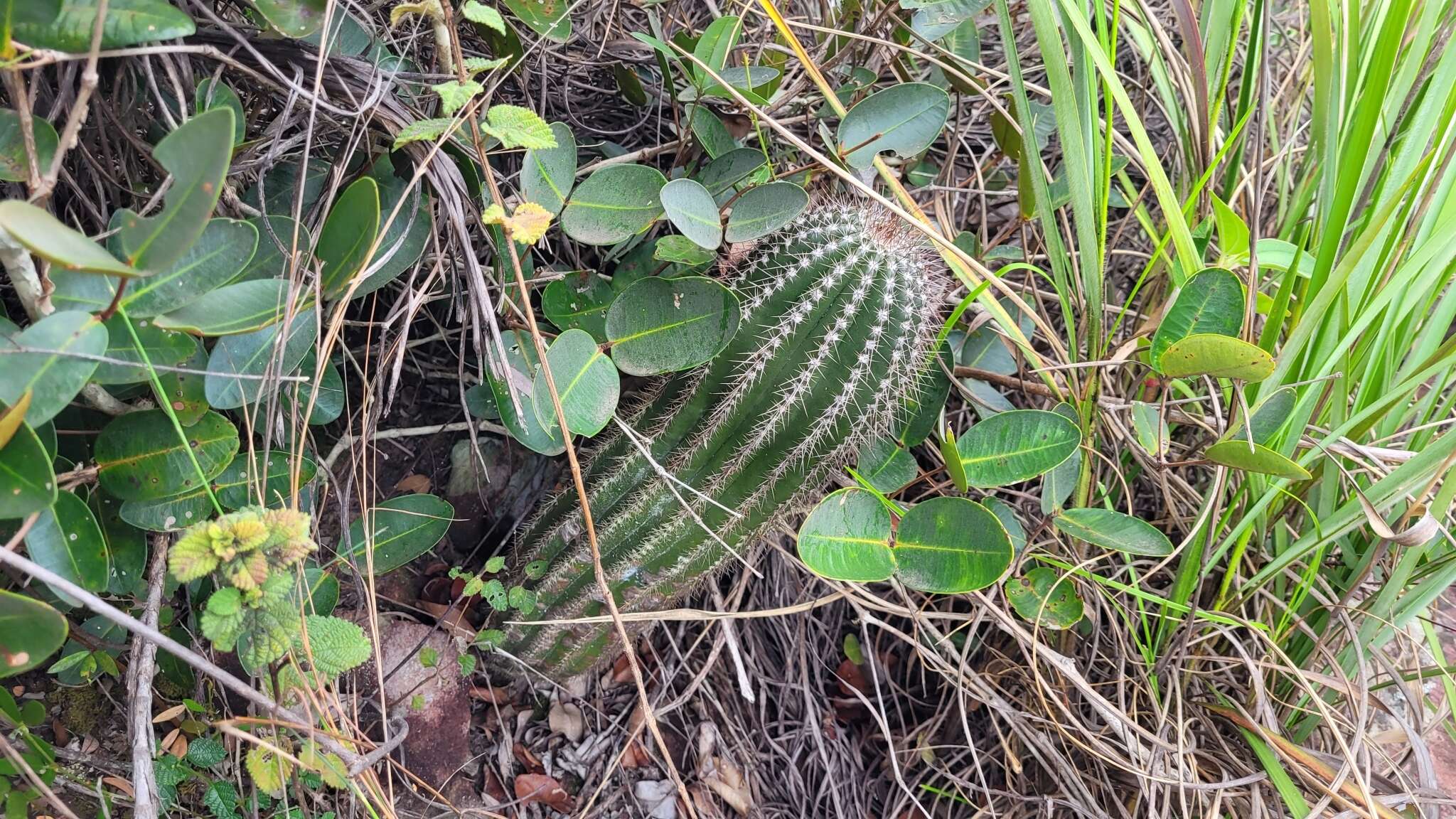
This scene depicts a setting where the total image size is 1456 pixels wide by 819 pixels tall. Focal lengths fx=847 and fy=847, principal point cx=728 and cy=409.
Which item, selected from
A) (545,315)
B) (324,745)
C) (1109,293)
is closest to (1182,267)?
(1109,293)

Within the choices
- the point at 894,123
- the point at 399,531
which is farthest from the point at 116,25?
the point at 894,123

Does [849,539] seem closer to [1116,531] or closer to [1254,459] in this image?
[1116,531]

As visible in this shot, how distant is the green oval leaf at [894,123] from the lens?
54.7 inches

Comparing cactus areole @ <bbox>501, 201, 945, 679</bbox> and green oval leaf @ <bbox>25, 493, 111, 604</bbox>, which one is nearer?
green oval leaf @ <bbox>25, 493, 111, 604</bbox>

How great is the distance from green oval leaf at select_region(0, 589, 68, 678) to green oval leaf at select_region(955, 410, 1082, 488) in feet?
3.75

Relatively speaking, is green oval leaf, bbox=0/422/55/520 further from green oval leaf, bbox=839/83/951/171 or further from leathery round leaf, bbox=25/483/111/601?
green oval leaf, bbox=839/83/951/171

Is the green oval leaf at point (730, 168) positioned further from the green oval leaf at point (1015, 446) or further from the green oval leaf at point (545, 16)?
the green oval leaf at point (1015, 446)

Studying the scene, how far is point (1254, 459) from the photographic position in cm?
122

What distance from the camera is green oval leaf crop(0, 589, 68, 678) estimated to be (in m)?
0.84

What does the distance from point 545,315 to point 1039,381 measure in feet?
3.04

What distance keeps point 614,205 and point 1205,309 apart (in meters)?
0.90

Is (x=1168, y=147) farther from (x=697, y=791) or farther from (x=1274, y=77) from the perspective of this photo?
(x=697, y=791)

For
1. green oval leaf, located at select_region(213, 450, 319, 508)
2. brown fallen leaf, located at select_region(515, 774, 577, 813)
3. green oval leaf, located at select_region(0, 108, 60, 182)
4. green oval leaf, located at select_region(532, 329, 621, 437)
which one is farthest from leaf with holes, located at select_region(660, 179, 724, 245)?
brown fallen leaf, located at select_region(515, 774, 577, 813)

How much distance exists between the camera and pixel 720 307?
1.23 m
